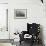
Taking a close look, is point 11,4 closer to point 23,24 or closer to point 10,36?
point 23,24

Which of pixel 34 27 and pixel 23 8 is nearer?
pixel 34 27

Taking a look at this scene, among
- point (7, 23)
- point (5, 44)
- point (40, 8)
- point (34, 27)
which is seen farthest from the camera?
point (7, 23)

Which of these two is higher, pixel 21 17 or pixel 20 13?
pixel 20 13

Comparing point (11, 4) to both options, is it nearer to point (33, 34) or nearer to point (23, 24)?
point (23, 24)

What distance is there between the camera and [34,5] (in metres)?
3.46

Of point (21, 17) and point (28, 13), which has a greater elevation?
point (28, 13)

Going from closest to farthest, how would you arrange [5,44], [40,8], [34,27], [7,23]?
[5,44] < [34,27] < [40,8] < [7,23]

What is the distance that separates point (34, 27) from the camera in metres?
2.94

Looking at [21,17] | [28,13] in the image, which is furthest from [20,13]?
[28,13]

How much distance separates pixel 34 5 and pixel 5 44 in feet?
A: 5.05

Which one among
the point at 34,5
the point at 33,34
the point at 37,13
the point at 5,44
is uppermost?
the point at 34,5

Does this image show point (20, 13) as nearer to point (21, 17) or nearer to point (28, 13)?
point (21, 17)

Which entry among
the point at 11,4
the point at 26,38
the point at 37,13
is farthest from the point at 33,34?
the point at 11,4

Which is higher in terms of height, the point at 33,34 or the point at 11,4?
the point at 11,4
